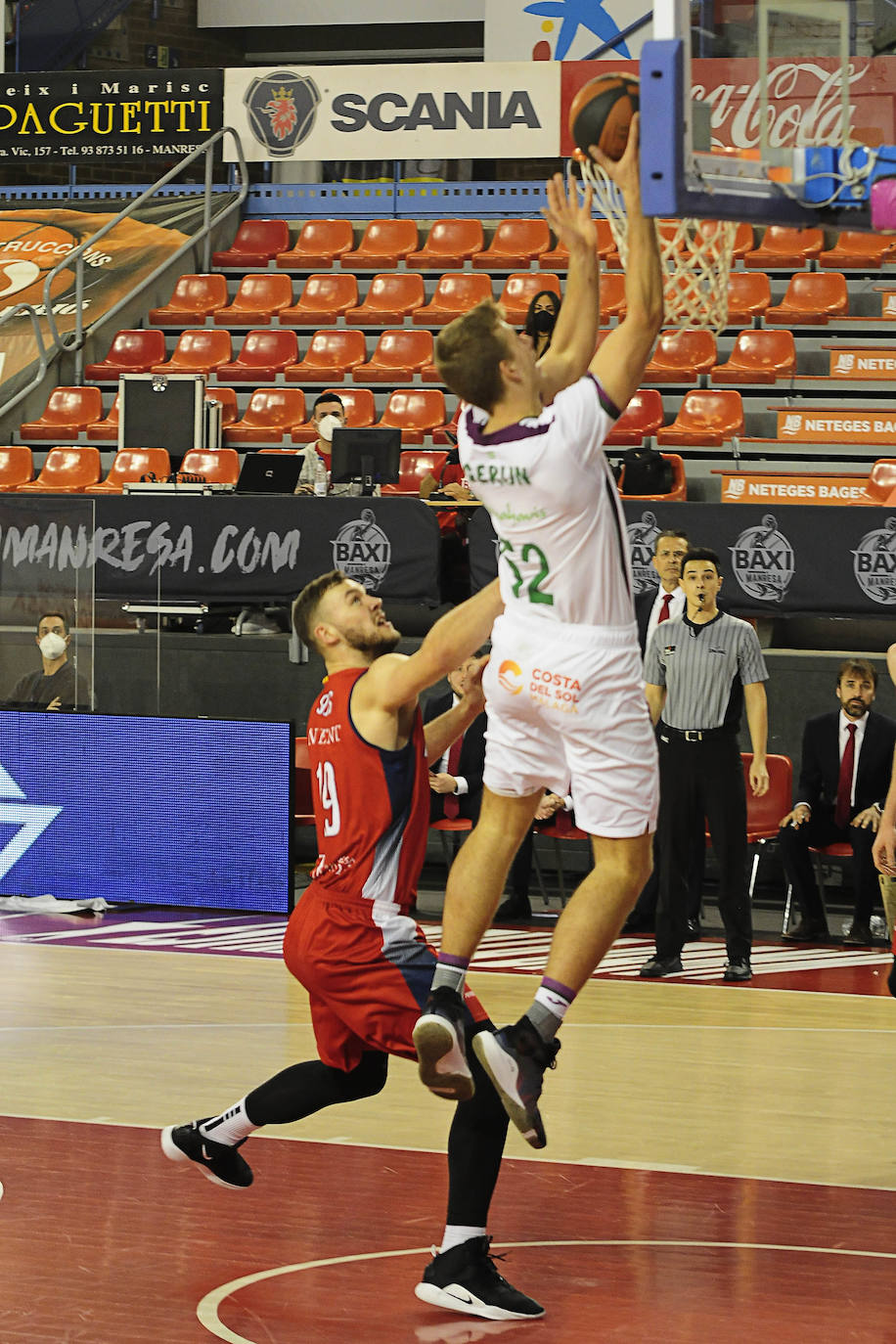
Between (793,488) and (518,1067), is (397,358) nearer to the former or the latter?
(793,488)

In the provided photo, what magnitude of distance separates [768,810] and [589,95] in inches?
254

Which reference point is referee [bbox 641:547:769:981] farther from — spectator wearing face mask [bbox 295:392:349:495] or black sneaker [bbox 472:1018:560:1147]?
black sneaker [bbox 472:1018:560:1147]

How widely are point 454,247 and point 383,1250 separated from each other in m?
13.3

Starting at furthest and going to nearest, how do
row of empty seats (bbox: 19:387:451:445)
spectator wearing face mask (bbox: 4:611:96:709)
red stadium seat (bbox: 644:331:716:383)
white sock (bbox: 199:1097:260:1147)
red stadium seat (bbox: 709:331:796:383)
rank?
1. red stadium seat (bbox: 644:331:716:383)
2. row of empty seats (bbox: 19:387:451:445)
3. red stadium seat (bbox: 709:331:796:383)
4. spectator wearing face mask (bbox: 4:611:96:709)
5. white sock (bbox: 199:1097:260:1147)

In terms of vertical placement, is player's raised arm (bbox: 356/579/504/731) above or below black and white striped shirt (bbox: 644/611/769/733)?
above

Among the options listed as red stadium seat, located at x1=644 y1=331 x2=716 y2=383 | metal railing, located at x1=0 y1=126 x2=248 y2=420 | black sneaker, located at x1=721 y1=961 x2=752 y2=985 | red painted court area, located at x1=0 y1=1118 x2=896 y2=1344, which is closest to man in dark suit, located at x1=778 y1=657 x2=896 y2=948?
black sneaker, located at x1=721 y1=961 x2=752 y2=985

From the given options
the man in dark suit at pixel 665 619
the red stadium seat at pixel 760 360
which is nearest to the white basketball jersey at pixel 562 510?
the man in dark suit at pixel 665 619

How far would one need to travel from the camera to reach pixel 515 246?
55.5ft

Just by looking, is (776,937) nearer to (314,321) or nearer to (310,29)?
(314,321)

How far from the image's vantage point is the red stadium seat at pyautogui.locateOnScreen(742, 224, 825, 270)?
16.1 m

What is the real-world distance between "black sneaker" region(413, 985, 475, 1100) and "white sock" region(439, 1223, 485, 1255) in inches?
15.2

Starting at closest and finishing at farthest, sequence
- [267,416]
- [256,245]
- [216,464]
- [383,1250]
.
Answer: [383,1250] < [216,464] < [267,416] < [256,245]

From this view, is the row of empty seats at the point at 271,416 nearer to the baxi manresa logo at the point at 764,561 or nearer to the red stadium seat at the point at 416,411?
the red stadium seat at the point at 416,411

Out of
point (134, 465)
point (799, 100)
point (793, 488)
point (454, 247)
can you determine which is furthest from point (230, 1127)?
point (454, 247)
